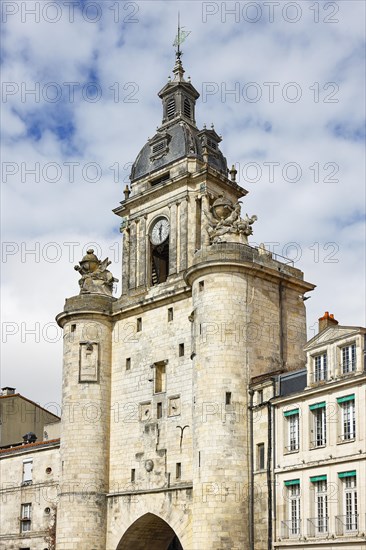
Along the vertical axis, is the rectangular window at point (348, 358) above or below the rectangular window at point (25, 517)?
above

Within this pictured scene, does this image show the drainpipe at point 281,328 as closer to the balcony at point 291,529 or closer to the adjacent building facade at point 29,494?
the balcony at point 291,529

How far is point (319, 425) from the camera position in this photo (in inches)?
1298

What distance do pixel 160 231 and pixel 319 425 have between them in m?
15.6

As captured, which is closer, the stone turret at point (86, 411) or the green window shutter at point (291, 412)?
the green window shutter at point (291, 412)

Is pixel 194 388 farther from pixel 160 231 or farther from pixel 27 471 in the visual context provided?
pixel 27 471

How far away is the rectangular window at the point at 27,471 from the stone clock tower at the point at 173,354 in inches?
252

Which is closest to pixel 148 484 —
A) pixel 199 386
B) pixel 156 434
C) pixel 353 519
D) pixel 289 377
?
pixel 156 434

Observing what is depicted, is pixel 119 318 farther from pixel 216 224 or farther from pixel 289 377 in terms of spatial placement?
pixel 289 377

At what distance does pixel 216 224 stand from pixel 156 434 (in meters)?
9.73

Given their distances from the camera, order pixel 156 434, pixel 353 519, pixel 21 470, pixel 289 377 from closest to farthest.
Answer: pixel 353 519 → pixel 289 377 → pixel 156 434 → pixel 21 470

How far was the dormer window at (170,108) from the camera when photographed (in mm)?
47625

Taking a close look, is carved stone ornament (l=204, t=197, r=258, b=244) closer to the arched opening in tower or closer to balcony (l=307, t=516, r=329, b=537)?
the arched opening in tower

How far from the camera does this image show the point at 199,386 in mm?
36688

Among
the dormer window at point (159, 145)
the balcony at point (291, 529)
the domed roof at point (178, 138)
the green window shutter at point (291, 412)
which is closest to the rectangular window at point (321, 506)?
the balcony at point (291, 529)
